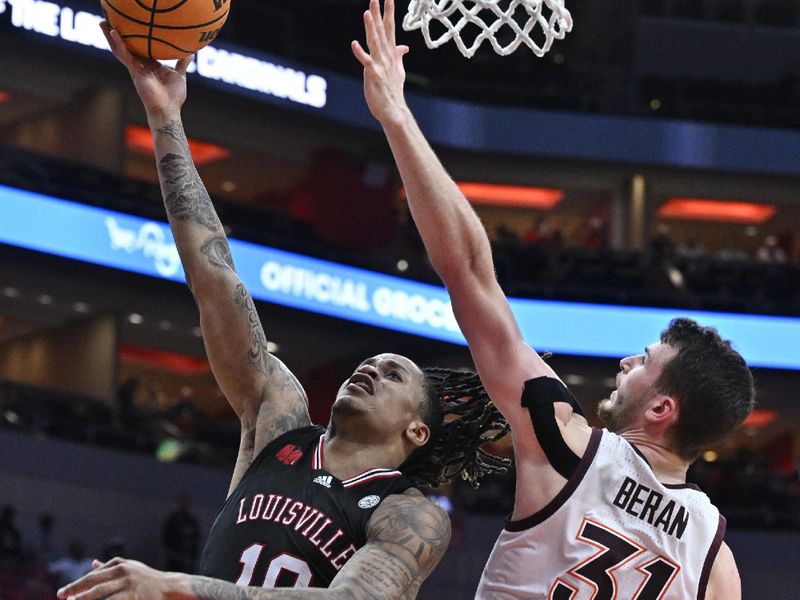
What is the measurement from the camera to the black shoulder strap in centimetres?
315

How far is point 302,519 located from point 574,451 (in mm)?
→ 835

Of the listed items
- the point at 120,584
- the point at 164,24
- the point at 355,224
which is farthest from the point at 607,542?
the point at 355,224

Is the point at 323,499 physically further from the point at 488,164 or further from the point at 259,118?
the point at 488,164

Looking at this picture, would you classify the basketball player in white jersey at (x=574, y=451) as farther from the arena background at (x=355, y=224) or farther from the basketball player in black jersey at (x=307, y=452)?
the arena background at (x=355, y=224)

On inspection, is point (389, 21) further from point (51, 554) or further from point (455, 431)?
point (51, 554)

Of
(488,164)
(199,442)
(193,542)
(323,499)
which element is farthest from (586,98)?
(323,499)

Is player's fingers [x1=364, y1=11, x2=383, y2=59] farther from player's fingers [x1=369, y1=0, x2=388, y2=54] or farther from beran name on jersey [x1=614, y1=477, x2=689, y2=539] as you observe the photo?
beran name on jersey [x1=614, y1=477, x2=689, y2=539]

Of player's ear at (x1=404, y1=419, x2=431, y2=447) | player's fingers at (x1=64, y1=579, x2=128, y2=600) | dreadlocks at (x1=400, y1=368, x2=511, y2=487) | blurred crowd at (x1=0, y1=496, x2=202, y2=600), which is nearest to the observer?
player's fingers at (x1=64, y1=579, x2=128, y2=600)

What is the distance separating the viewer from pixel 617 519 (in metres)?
3.19

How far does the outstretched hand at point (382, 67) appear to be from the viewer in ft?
10.9

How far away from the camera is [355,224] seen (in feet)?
70.7

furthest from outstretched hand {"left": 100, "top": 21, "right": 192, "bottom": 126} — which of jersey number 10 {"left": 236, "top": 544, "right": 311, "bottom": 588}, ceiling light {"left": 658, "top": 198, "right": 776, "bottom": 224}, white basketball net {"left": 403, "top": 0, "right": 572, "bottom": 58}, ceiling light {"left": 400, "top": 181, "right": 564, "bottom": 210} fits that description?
ceiling light {"left": 658, "top": 198, "right": 776, "bottom": 224}

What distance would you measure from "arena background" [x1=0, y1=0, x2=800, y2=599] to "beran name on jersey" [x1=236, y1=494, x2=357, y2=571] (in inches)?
377

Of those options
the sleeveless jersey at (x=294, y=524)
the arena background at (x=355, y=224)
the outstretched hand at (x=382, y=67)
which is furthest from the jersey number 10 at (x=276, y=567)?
the arena background at (x=355, y=224)
